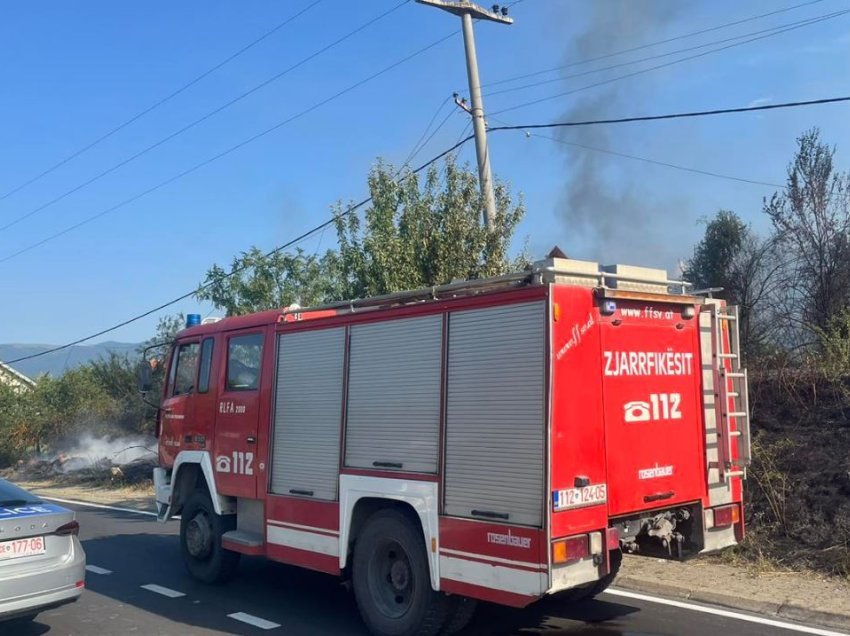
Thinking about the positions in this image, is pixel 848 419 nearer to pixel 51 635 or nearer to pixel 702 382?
pixel 702 382

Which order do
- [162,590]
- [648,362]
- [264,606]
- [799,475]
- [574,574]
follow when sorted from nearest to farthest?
1. [574,574]
2. [648,362]
3. [264,606]
4. [162,590]
5. [799,475]

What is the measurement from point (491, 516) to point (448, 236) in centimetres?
774

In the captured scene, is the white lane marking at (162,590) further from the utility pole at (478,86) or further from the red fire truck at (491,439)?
the utility pole at (478,86)

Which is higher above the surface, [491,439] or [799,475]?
[491,439]

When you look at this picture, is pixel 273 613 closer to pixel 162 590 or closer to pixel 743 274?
pixel 162 590

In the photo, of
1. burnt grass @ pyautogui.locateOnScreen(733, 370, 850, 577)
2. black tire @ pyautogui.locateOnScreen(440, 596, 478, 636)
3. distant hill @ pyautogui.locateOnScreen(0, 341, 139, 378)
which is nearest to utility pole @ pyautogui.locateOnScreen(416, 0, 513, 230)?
burnt grass @ pyautogui.locateOnScreen(733, 370, 850, 577)

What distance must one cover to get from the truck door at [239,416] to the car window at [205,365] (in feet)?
1.03

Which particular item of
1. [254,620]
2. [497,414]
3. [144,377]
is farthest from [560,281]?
[144,377]

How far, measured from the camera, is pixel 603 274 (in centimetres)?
621

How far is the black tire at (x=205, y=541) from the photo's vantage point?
334 inches

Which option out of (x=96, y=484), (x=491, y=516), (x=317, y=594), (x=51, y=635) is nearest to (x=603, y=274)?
(x=491, y=516)

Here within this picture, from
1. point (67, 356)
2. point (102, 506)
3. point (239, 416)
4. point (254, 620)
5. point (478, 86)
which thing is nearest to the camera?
point (254, 620)

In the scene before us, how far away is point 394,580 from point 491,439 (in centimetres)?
162

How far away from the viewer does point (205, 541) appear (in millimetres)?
8648
